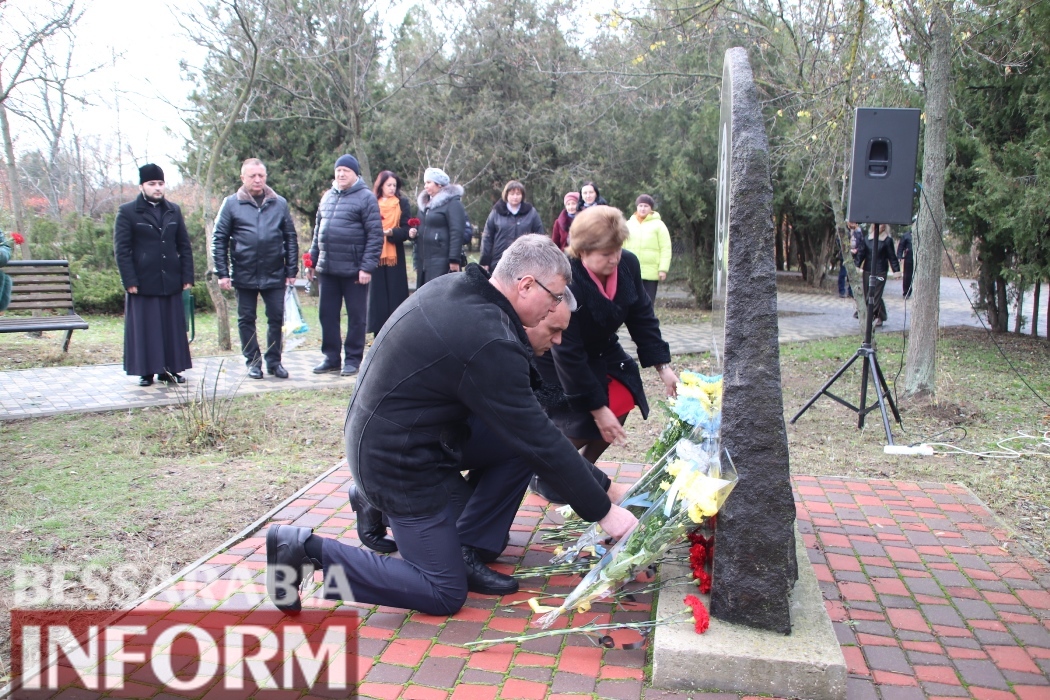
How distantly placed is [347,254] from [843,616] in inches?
229

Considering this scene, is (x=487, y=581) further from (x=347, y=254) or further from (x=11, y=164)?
(x=11, y=164)

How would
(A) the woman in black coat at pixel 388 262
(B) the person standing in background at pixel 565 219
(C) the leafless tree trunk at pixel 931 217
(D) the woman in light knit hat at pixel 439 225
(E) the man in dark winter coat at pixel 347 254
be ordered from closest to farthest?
(C) the leafless tree trunk at pixel 931 217, (E) the man in dark winter coat at pixel 347 254, (A) the woman in black coat at pixel 388 262, (D) the woman in light knit hat at pixel 439 225, (B) the person standing in background at pixel 565 219

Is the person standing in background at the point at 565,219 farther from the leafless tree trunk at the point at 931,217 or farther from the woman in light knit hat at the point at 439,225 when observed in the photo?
the leafless tree trunk at the point at 931,217

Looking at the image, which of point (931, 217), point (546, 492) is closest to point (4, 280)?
point (546, 492)

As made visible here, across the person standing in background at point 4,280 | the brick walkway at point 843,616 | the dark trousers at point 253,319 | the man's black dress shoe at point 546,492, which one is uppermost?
the person standing in background at point 4,280

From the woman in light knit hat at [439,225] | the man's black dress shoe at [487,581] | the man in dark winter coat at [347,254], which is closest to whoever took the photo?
the man's black dress shoe at [487,581]

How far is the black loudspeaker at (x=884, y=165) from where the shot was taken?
5848 mm

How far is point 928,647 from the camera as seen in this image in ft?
9.87

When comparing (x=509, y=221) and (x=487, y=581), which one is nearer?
(x=487, y=581)

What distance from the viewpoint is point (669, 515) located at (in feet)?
9.46

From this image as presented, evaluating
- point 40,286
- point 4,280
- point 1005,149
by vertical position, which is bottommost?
point 40,286

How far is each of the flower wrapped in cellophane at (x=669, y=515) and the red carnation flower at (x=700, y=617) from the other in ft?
0.68

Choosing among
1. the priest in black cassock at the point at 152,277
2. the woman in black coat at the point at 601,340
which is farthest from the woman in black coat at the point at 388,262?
the woman in black coat at the point at 601,340

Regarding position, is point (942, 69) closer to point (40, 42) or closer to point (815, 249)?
point (40, 42)
